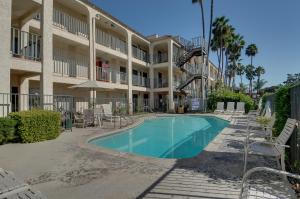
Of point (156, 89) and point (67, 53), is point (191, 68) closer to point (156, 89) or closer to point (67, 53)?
point (156, 89)

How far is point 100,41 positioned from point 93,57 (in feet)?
8.51

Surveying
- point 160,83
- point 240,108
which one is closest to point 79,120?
point 240,108

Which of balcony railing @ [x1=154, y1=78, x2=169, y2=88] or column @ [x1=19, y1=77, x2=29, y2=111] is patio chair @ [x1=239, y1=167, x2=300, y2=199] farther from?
balcony railing @ [x1=154, y1=78, x2=169, y2=88]

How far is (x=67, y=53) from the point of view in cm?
1752

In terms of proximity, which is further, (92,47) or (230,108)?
(230,108)

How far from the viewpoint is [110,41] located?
22.0 meters

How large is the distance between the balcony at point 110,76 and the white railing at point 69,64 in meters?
1.45

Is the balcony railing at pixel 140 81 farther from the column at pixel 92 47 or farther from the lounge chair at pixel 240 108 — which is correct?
the lounge chair at pixel 240 108

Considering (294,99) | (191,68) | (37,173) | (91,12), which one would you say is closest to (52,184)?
(37,173)

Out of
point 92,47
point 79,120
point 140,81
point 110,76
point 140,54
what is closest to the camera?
point 79,120

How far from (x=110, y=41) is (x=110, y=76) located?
3507mm

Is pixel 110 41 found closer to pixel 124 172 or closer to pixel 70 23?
pixel 70 23

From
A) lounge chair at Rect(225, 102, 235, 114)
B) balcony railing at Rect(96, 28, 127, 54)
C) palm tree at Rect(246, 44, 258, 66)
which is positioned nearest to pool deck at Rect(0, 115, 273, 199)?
balcony railing at Rect(96, 28, 127, 54)

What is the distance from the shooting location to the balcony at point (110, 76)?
19.8 meters
